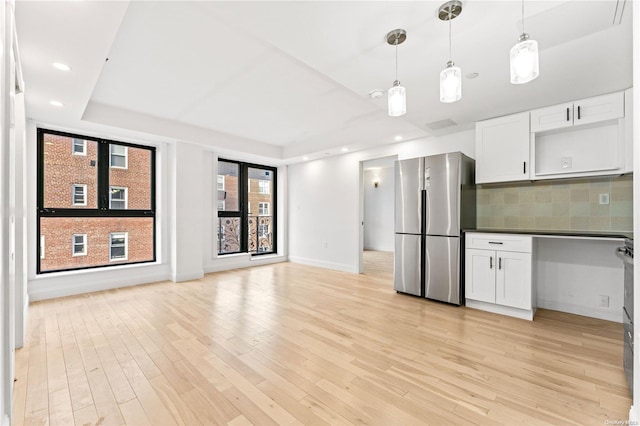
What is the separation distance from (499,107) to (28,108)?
556 cm

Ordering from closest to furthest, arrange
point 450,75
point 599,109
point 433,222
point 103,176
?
point 450,75 → point 599,109 → point 433,222 → point 103,176

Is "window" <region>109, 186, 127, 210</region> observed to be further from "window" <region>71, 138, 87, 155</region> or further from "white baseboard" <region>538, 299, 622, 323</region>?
"white baseboard" <region>538, 299, 622, 323</region>

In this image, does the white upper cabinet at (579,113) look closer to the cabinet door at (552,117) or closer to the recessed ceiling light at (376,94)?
the cabinet door at (552,117)

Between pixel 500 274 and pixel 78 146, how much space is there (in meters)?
6.10

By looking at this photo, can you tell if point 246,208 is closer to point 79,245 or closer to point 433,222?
point 79,245

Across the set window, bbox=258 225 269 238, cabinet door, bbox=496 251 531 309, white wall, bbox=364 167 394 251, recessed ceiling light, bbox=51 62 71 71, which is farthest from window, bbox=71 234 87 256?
white wall, bbox=364 167 394 251

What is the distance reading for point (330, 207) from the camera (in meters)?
6.00

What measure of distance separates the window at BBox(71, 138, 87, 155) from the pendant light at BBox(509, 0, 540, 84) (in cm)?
542

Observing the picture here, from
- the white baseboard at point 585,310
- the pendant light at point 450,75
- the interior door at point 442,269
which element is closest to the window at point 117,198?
the interior door at point 442,269

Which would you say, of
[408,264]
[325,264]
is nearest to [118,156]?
[325,264]

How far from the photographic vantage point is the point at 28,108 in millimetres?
3309

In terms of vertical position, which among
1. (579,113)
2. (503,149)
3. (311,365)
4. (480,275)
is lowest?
(311,365)

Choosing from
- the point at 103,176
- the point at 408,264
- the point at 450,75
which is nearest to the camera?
the point at 450,75

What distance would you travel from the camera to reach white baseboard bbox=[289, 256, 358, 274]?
556 cm
